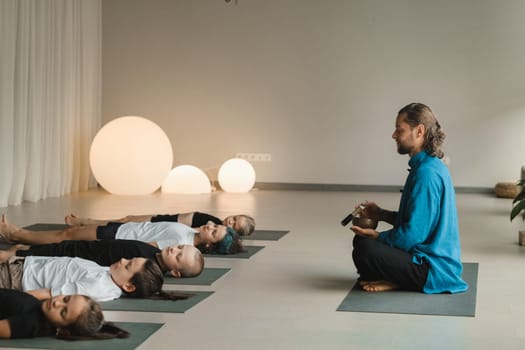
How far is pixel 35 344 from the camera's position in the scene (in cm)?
356

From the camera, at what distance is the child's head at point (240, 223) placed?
6.36m

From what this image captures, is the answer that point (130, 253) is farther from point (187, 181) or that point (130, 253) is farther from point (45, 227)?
point (187, 181)

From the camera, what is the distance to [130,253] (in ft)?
15.8

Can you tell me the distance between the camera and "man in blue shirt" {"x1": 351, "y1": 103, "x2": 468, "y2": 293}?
4633 mm

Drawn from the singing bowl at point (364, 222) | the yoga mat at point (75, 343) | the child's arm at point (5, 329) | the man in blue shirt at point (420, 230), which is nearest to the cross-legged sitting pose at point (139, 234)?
the singing bowl at point (364, 222)

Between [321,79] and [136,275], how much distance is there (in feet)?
23.3

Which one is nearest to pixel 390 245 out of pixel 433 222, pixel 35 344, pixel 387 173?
pixel 433 222

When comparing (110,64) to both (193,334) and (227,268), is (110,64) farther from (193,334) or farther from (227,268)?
(193,334)

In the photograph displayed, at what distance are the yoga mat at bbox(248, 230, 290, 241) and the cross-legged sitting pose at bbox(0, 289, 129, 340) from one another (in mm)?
3239

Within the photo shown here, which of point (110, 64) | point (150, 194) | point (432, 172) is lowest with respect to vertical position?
point (150, 194)

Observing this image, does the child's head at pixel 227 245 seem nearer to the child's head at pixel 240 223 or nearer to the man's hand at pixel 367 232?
the child's head at pixel 240 223

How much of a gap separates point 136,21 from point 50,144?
8.10 feet

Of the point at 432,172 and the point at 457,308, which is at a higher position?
the point at 432,172

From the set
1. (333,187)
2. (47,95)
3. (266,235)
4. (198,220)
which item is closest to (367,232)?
(198,220)
